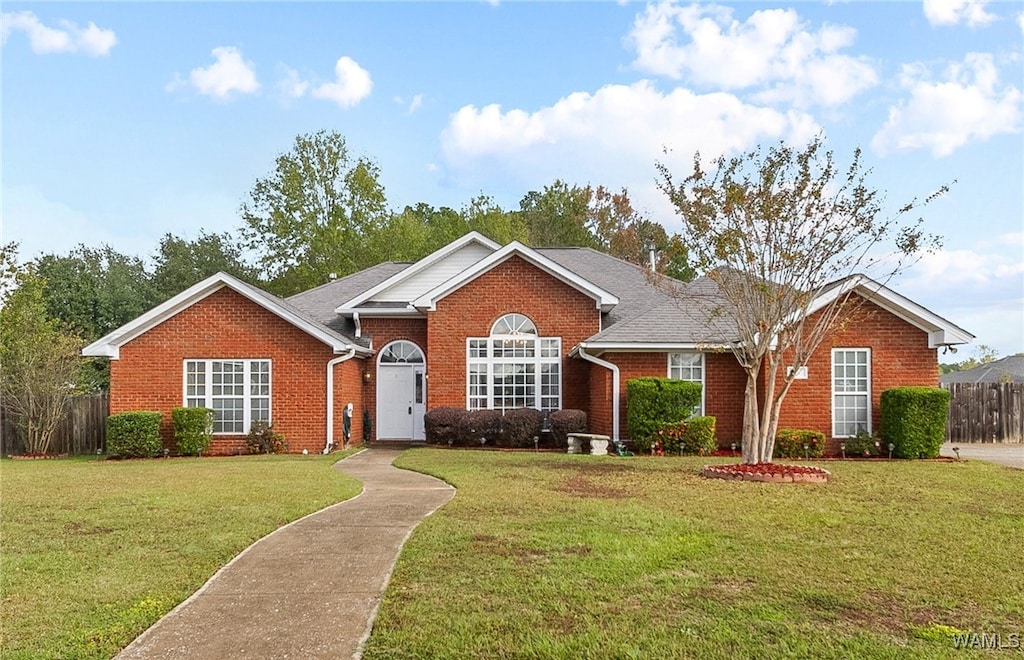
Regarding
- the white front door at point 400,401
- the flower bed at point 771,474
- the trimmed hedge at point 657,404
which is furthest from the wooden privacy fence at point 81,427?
the flower bed at point 771,474

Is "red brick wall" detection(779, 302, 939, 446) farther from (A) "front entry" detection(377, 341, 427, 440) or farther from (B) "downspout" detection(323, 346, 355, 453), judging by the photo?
(B) "downspout" detection(323, 346, 355, 453)

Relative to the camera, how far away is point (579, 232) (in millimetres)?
53688

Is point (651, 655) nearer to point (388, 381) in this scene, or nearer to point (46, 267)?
point (388, 381)

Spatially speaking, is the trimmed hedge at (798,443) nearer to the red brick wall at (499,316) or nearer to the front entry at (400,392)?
the red brick wall at (499,316)

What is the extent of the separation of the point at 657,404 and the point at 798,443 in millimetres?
3139

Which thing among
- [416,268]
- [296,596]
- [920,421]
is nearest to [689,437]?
[920,421]

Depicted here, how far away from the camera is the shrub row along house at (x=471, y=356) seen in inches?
750

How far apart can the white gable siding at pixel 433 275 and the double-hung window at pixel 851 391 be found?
378 inches

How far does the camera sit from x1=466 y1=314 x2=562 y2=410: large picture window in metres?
21.1

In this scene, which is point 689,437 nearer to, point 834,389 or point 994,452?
point 834,389

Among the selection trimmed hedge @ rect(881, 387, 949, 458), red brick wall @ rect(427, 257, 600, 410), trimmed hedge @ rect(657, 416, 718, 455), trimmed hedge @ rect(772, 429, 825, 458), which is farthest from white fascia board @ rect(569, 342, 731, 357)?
trimmed hedge @ rect(881, 387, 949, 458)

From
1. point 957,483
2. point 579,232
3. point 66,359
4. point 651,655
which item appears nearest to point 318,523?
point 651,655

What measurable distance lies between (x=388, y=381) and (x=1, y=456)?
386 inches

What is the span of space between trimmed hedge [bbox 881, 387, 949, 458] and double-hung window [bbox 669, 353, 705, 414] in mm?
4155
